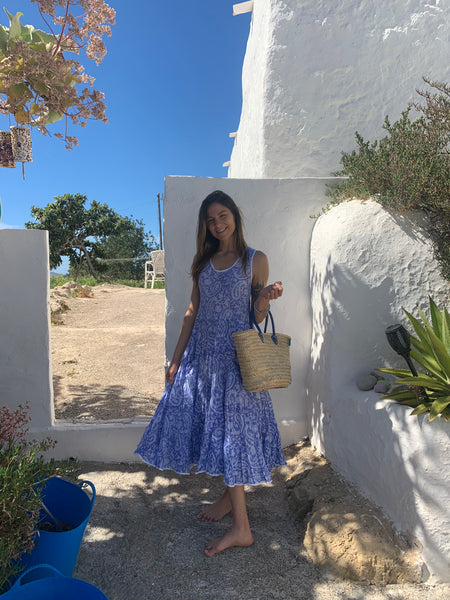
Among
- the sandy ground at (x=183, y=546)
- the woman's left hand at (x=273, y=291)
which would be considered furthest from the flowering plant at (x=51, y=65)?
the sandy ground at (x=183, y=546)

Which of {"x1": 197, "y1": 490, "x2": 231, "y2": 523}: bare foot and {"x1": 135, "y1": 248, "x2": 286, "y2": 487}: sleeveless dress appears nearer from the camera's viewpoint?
{"x1": 135, "y1": 248, "x2": 286, "y2": 487}: sleeveless dress

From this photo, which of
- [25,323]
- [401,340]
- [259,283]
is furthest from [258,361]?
[25,323]

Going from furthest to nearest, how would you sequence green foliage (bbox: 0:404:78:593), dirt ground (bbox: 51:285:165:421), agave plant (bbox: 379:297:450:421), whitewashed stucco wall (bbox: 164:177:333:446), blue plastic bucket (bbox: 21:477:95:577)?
dirt ground (bbox: 51:285:165:421)
whitewashed stucco wall (bbox: 164:177:333:446)
agave plant (bbox: 379:297:450:421)
blue plastic bucket (bbox: 21:477:95:577)
green foliage (bbox: 0:404:78:593)

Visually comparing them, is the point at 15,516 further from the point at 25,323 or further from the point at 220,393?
the point at 25,323

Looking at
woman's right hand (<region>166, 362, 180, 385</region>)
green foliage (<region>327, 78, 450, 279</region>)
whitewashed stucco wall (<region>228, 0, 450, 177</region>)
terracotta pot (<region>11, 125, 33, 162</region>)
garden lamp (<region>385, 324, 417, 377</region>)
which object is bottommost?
woman's right hand (<region>166, 362, 180, 385</region>)

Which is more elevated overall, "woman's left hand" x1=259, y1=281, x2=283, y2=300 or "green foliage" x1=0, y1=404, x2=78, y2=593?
"woman's left hand" x1=259, y1=281, x2=283, y2=300

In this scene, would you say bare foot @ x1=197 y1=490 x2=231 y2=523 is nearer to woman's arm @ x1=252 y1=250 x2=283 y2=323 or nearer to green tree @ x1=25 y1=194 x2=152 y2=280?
woman's arm @ x1=252 y1=250 x2=283 y2=323

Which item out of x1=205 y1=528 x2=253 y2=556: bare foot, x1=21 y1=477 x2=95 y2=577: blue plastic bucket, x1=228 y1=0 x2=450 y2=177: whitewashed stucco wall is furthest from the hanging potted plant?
x1=228 y1=0 x2=450 y2=177: whitewashed stucco wall

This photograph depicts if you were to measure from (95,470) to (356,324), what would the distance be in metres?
2.24

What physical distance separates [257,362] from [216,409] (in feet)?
1.24

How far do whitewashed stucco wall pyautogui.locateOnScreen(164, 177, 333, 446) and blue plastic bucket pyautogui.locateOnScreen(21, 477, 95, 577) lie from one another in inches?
51.7

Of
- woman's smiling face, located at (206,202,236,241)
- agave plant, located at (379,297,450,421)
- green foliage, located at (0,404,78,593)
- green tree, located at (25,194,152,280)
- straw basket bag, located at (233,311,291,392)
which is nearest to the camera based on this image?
green foliage, located at (0,404,78,593)

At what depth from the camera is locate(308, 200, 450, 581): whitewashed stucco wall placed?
2506mm

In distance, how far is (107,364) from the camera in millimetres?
6156
